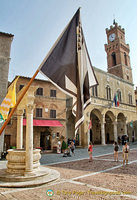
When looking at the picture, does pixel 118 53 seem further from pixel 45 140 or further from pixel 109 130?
pixel 45 140

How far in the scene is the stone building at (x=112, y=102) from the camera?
28.3m

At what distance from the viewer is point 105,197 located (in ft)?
16.2

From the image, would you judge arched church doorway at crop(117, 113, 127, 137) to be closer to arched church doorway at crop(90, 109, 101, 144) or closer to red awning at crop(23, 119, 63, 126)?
arched church doorway at crop(90, 109, 101, 144)

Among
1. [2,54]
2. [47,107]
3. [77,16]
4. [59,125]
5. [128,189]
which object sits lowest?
[128,189]

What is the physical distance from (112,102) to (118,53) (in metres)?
19.6

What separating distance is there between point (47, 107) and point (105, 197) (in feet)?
58.5

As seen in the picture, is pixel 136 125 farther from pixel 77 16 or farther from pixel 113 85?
pixel 77 16

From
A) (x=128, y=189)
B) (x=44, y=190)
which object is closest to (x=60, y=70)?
(x=44, y=190)

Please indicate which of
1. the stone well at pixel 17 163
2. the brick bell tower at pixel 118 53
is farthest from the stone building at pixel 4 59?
the brick bell tower at pixel 118 53

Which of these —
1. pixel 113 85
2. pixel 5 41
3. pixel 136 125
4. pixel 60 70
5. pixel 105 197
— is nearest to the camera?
pixel 105 197

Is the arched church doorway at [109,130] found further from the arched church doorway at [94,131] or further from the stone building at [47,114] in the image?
the stone building at [47,114]

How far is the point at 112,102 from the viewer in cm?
3130

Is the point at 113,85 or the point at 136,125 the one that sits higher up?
the point at 113,85

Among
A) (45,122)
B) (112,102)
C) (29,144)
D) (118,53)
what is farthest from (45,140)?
(118,53)
